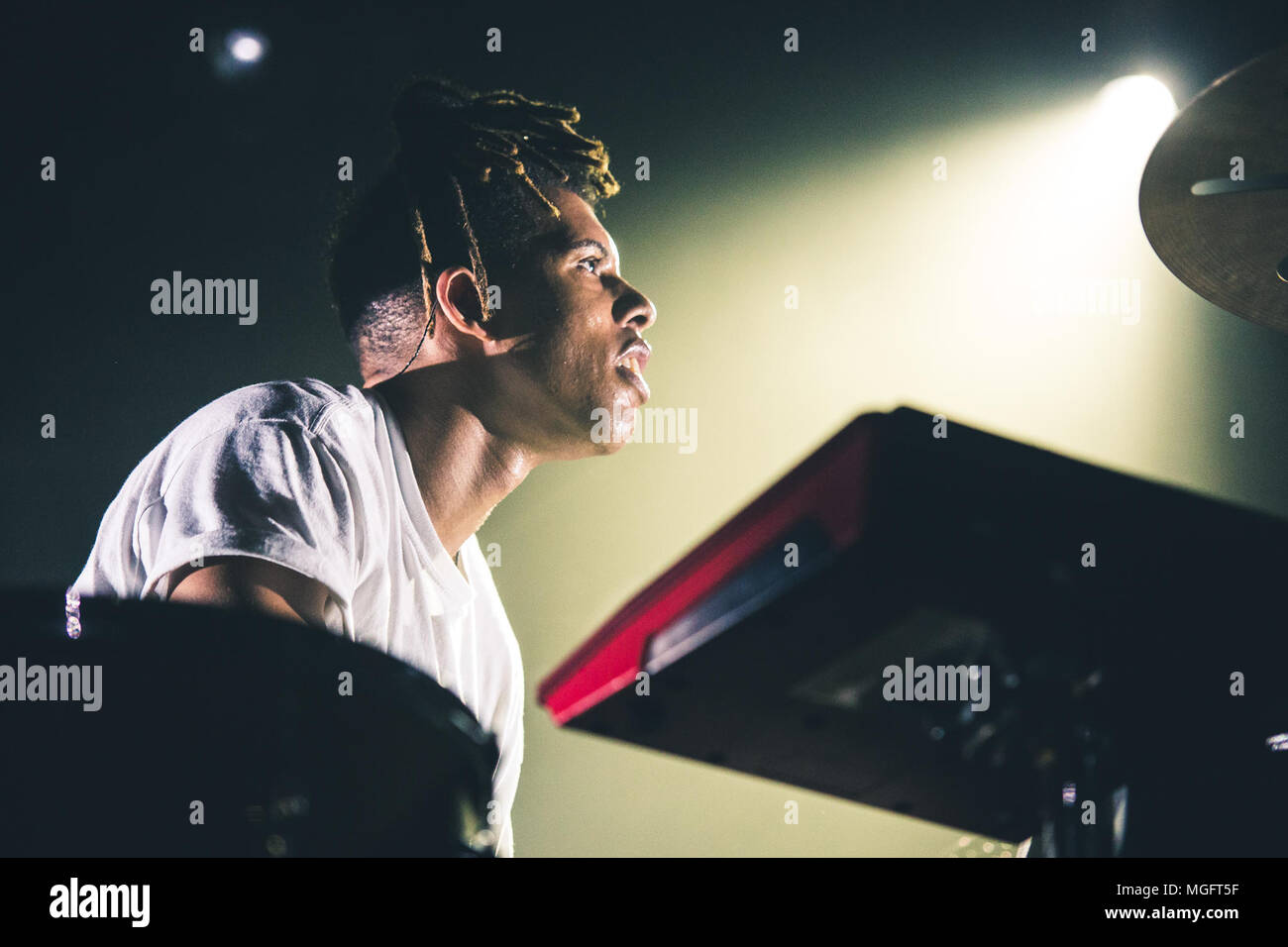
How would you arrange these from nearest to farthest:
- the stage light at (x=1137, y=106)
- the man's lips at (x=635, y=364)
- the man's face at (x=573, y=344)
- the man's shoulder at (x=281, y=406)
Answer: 1. the man's shoulder at (x=281, y=406)
2. the man's face at (x=573, y=344)
3. the man's lips at (x=635, y=364)
4. the stage light at (x=1137, y=106)

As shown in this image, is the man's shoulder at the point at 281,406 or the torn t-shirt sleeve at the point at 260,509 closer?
the torn t-shirt sleeve at the point at 260,509

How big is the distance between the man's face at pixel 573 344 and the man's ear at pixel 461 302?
0.05 meters

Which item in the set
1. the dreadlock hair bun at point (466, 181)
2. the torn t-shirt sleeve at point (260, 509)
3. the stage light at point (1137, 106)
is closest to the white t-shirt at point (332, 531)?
the torn t-shirt sleeve at point (260, 509)

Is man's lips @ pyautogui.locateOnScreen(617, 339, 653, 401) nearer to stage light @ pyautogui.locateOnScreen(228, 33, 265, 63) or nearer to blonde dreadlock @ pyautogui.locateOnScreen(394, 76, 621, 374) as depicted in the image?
blonde dreadlock @ pyautogui.locateOnScreen(394, 76, 621, 374)

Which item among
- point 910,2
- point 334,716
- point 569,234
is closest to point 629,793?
point 569,234

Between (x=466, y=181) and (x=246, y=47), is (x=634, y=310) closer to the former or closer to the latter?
(x=466, y=181)

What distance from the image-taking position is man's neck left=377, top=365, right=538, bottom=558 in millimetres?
1753

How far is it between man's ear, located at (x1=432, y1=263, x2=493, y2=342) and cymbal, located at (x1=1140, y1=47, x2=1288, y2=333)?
107cm

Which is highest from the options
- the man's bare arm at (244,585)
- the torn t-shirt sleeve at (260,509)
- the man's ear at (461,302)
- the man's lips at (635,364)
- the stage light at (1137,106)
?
the stage light at (1137,106)

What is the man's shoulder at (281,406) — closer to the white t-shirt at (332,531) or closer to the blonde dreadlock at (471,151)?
the white t-shirt at (332,531)

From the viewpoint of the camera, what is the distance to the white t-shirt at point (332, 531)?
3.44 feet

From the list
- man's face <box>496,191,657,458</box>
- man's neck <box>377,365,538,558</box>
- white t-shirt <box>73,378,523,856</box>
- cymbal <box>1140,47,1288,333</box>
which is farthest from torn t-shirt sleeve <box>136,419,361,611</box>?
cymbal <box>1140,47,1288,333</box>

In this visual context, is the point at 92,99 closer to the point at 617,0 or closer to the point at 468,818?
the point at 617,0
